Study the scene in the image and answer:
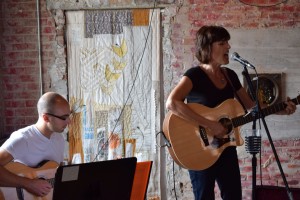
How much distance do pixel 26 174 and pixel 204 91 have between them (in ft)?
4.39

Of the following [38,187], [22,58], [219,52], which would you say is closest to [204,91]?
[219,52]

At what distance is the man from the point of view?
8.02ft

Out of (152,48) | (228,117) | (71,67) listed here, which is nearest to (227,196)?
(228,117)

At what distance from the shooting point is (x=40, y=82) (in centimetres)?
436

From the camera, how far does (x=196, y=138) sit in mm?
3223

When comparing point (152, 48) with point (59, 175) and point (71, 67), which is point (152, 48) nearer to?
point (71, 67)

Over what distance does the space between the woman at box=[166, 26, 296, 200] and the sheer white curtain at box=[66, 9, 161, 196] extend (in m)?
1.19

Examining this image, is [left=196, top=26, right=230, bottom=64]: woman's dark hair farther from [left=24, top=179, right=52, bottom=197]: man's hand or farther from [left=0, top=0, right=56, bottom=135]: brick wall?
[left=0, top=0, right=56, bottom=135]: brick wall

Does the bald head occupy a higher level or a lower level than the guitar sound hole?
higher

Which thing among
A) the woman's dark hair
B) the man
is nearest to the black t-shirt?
the woman's dark hair

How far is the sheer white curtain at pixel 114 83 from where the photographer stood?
432cm

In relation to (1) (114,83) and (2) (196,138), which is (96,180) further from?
(1) (114,83)

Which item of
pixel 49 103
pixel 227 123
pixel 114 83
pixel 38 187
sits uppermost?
pixel 49 103

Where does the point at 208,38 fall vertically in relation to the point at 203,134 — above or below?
above
